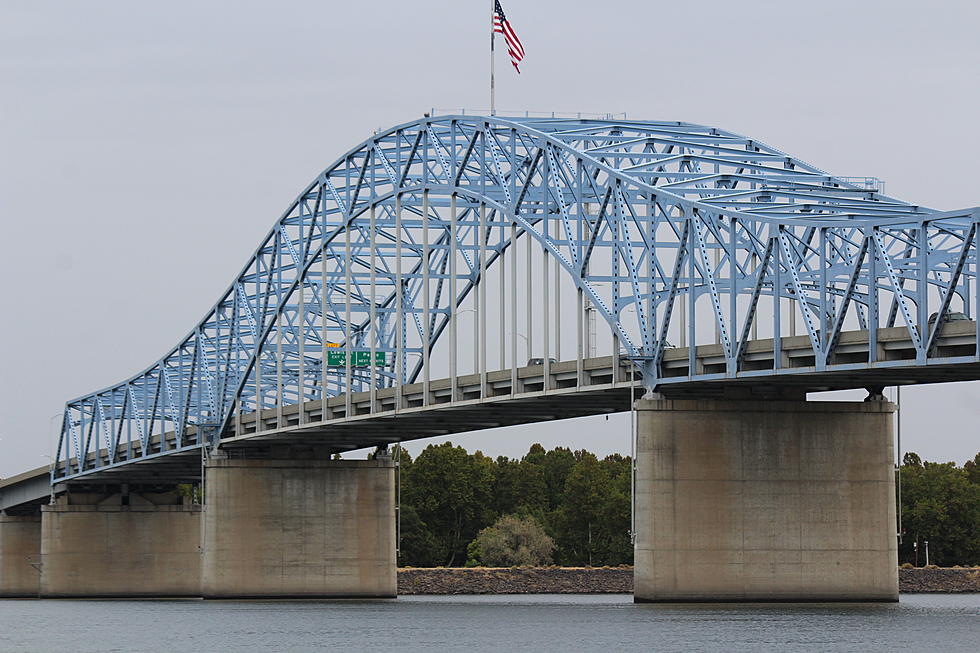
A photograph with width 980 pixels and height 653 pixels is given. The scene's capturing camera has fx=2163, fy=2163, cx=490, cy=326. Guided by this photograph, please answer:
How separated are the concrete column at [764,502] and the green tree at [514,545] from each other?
7929cm

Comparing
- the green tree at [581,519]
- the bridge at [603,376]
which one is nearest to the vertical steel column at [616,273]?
the bridge at [603,376]

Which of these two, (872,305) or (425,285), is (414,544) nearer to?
(425,285)

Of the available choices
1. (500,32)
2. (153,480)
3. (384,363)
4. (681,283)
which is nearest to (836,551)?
(681,283)

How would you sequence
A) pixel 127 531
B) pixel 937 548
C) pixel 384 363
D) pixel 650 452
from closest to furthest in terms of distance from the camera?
pixel 650 452
pixel 384 363
pixel 127 531
pixel 937 548

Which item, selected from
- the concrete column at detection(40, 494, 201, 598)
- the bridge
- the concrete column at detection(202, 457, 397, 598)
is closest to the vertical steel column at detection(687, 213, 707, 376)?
the bridge

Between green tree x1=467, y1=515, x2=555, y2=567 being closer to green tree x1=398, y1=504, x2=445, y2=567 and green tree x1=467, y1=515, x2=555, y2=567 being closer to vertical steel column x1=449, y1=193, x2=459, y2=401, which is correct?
green tree x1=398, y1=504, x2=445, y2=567

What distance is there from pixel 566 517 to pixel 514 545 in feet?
55.4

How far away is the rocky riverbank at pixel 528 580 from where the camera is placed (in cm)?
14200

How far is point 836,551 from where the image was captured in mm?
81312

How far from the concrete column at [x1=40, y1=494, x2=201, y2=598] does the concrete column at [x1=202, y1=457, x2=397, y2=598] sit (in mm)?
24191

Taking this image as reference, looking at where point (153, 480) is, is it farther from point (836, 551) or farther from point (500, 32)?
point (836, 551)

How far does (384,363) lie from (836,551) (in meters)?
41.5

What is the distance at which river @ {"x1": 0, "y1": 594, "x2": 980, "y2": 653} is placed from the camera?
66.2 metres

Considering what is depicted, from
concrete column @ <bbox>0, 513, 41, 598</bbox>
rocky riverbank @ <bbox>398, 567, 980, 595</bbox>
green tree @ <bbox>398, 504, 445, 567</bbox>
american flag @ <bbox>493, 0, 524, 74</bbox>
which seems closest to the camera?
american flag @ <bbox>493, 0, 524, 74</bbox>
